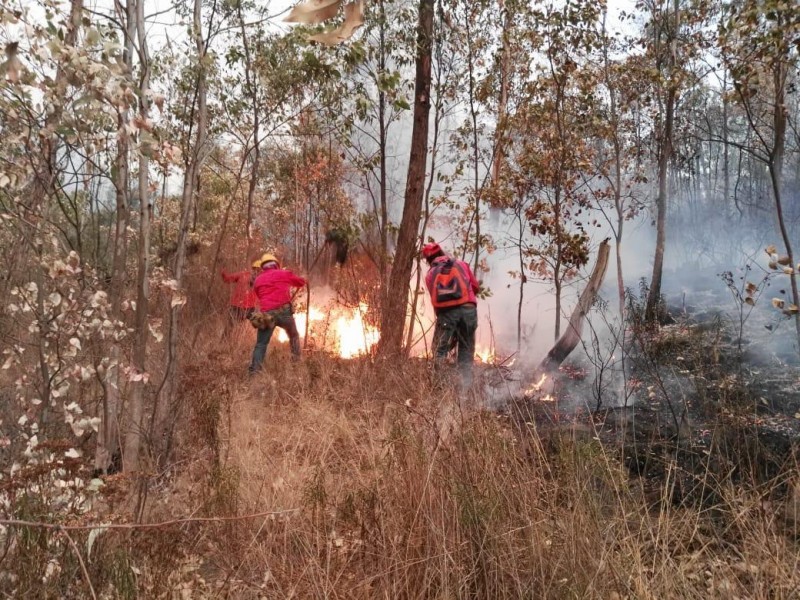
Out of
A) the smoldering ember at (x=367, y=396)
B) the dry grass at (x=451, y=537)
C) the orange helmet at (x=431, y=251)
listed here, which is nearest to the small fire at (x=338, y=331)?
the smoldering ember at (x=367, y=396)

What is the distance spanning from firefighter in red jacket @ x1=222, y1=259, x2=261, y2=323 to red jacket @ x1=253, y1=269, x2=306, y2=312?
19.9 inches

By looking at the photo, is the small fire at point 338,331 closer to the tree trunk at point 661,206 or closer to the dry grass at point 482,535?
the tree trunk at point 661,206

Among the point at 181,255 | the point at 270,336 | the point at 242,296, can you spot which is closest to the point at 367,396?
the point at 181,255

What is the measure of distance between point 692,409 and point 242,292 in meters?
7.38

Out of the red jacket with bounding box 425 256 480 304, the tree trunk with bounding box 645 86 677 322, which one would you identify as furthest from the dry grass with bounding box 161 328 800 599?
the tree trunk with bounding box 645 86 677 322

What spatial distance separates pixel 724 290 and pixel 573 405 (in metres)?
10.3

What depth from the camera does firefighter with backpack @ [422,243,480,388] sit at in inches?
288

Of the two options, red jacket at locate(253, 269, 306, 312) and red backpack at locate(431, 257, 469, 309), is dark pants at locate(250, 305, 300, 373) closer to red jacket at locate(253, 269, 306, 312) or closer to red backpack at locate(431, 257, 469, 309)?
red jacket at locate(253, 269, 306, 312)

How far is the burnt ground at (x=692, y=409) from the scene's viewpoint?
11.6ft

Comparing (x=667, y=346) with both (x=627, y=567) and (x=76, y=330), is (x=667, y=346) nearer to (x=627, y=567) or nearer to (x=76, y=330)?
(x=627, y=567)

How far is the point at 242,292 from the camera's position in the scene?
33.0 feet

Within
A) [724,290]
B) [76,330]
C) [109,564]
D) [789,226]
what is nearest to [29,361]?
[76,330]

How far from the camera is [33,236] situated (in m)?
3.52

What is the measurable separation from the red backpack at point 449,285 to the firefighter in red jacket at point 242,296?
3236mm
